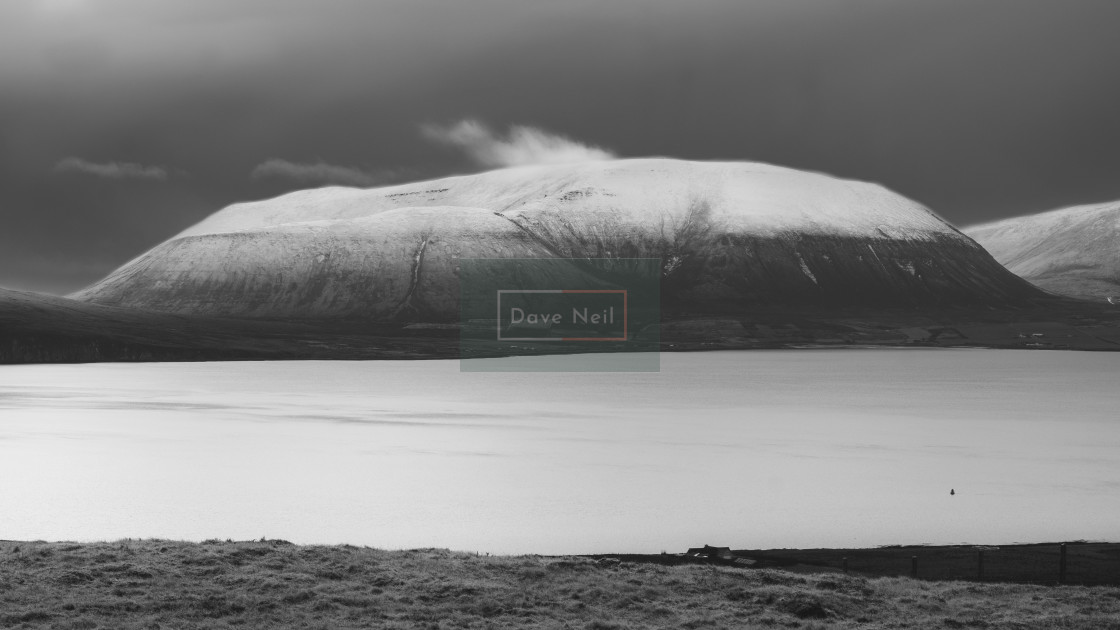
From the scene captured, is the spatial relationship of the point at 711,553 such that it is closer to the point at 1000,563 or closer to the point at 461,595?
the point at 1000,563

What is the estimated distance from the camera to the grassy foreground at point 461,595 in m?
20.1

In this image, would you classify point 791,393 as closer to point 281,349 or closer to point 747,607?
point 747,607

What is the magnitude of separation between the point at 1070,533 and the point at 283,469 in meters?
29.0

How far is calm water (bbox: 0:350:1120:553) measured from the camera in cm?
3189

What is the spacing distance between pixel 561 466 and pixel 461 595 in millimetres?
23939

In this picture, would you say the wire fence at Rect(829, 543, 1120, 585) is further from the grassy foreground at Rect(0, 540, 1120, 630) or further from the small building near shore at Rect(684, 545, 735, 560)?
the small building near shore at Rect(684, 545, 735, 560)

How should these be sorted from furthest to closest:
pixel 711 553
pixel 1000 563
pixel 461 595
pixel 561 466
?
1. pixel 561 466
2. pixel 711 553
3. pixel 1000 563
4. pixel 461 595

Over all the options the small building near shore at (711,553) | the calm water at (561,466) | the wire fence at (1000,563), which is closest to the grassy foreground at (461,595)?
the wire fence at (1000,563)

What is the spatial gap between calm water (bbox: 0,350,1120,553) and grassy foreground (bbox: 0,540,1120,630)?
5213 millimetres

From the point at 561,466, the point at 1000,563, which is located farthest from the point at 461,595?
the point at 561,466

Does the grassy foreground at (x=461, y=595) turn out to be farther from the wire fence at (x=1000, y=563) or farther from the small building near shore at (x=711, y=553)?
the small building near shore at (x=711, y=553)

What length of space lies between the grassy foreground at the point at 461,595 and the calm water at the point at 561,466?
5213mm

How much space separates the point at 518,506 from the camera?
35719mm

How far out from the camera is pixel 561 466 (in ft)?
150
